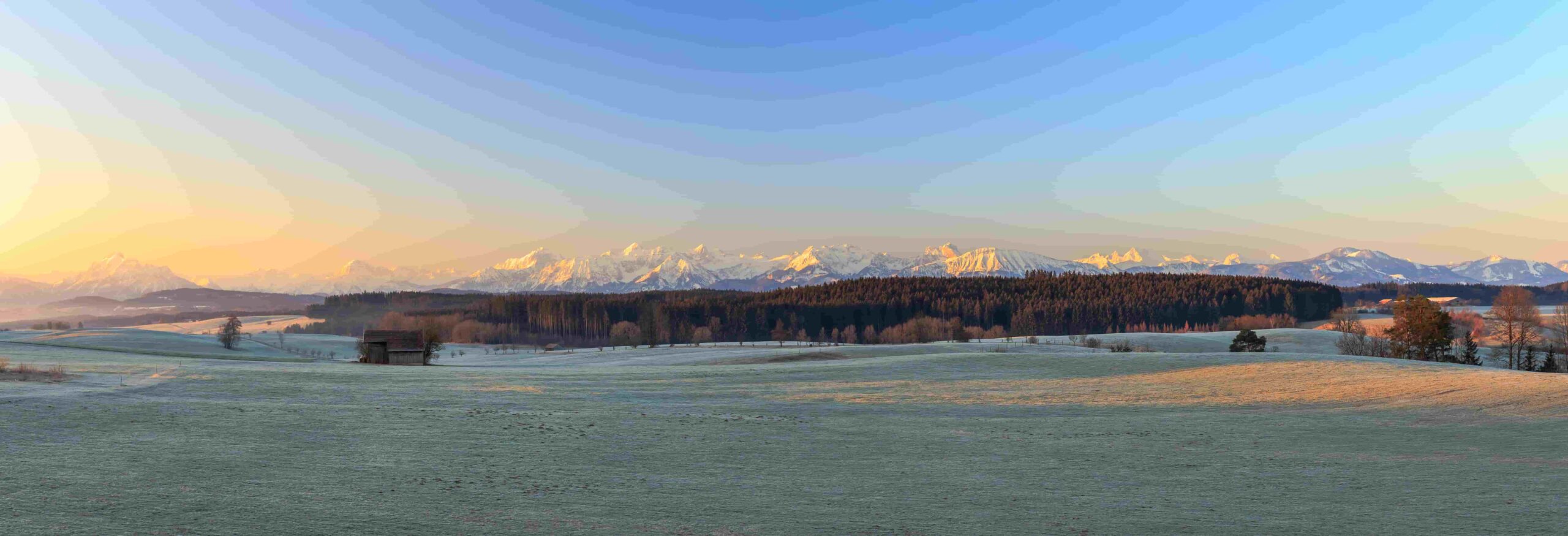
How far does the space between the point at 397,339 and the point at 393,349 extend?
124cm

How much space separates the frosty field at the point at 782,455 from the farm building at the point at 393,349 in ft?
92.3

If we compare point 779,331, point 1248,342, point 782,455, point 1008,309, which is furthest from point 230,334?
point 1008,309

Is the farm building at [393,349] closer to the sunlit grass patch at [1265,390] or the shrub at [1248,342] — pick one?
the sunlit grass patch at [1265,390]

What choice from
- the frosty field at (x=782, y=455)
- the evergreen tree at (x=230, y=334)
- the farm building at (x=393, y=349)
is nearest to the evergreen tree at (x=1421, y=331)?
the frosty field at (x=782, y=455)

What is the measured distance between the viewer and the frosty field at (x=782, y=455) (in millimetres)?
13930

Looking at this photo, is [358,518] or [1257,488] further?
[1257,488]

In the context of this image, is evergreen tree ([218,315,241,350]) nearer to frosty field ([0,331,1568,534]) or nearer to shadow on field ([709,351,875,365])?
shadow on field ([709,351,875,365])

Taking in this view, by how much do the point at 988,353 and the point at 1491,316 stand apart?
7076 centimetres

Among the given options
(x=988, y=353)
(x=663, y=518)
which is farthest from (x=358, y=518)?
(x=988, y=353)

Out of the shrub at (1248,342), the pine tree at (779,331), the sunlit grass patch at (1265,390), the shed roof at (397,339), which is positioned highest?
the shed roof at (397,339)

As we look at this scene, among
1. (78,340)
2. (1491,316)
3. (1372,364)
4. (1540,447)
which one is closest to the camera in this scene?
(1540,447)

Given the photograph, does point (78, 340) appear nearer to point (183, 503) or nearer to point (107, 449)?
point (107, 449)

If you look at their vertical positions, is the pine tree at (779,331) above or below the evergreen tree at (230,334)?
below

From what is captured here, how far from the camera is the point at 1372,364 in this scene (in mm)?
42562
